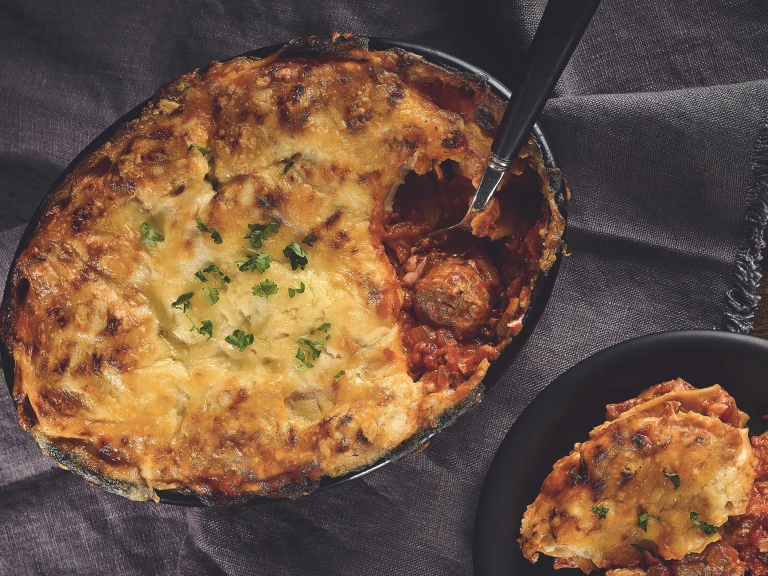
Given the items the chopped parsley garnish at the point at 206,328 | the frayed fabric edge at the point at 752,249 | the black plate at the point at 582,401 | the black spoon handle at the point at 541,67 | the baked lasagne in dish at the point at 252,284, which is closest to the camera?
the black spoon handle at the point at 541,67

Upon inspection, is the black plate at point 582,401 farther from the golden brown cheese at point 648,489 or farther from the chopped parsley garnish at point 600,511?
the chopped parsley garnish at point 600,511

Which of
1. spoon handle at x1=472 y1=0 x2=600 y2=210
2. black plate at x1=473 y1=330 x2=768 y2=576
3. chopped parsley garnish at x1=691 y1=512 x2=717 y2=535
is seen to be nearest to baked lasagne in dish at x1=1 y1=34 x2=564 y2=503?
spoon handle at x1=472 y1=0 x2=600 y2=210

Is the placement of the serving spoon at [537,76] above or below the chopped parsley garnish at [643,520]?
above

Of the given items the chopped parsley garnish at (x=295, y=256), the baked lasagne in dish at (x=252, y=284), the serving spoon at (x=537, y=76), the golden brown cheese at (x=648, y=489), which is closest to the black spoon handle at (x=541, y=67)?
the serving spoon at (x=537, y=76)

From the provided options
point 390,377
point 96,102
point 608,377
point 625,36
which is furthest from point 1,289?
point 625,36

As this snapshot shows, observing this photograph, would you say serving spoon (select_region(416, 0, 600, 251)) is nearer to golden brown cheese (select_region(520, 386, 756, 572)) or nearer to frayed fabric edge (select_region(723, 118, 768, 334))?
golden brown cheese (select_region(520, 386, 756, 572))

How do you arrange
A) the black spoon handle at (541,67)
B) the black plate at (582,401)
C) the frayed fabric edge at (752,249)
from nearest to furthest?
1. the black spoon handle at (541,67)
2. the black plate at (582,401)
3. the frayed fabric edge at (752,249)

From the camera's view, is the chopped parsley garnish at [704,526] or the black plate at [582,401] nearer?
the chopped parsley garnish at [704,526]
